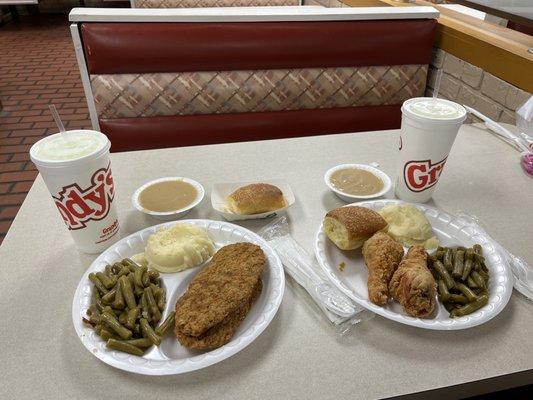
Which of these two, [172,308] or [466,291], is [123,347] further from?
[466,291]

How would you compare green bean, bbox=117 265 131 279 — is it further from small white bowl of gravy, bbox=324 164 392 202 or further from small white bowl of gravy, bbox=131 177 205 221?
small white bowl of gravy, bbox=324 164 392 202

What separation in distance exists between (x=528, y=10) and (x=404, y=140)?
1.26 meters

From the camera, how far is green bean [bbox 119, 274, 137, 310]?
0.86 meters

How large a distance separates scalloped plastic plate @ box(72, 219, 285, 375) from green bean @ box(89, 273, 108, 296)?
1cm

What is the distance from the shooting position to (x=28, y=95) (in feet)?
15.6

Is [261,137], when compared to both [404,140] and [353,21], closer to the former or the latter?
[353,21]

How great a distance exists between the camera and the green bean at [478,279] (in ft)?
3.03

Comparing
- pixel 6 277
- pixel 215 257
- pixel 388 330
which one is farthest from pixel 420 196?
pixel 6 277

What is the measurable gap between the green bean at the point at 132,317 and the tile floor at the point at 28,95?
2437 millimetres

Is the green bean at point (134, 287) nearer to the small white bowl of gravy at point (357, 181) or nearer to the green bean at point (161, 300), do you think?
the green bean at point (161, 300)

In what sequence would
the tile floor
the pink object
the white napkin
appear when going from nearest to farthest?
the pink object < the white napkin < the tile floor

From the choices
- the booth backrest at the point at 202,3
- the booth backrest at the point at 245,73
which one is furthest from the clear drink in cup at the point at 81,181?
the booth backrest at the point at 202,3

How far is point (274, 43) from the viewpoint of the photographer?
6.86 ft

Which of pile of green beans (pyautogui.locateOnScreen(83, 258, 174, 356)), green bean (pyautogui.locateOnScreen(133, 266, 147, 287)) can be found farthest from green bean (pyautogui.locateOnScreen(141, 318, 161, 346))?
green bean (pyautogui.locateOnScreen(133, 266, 147, 287))
